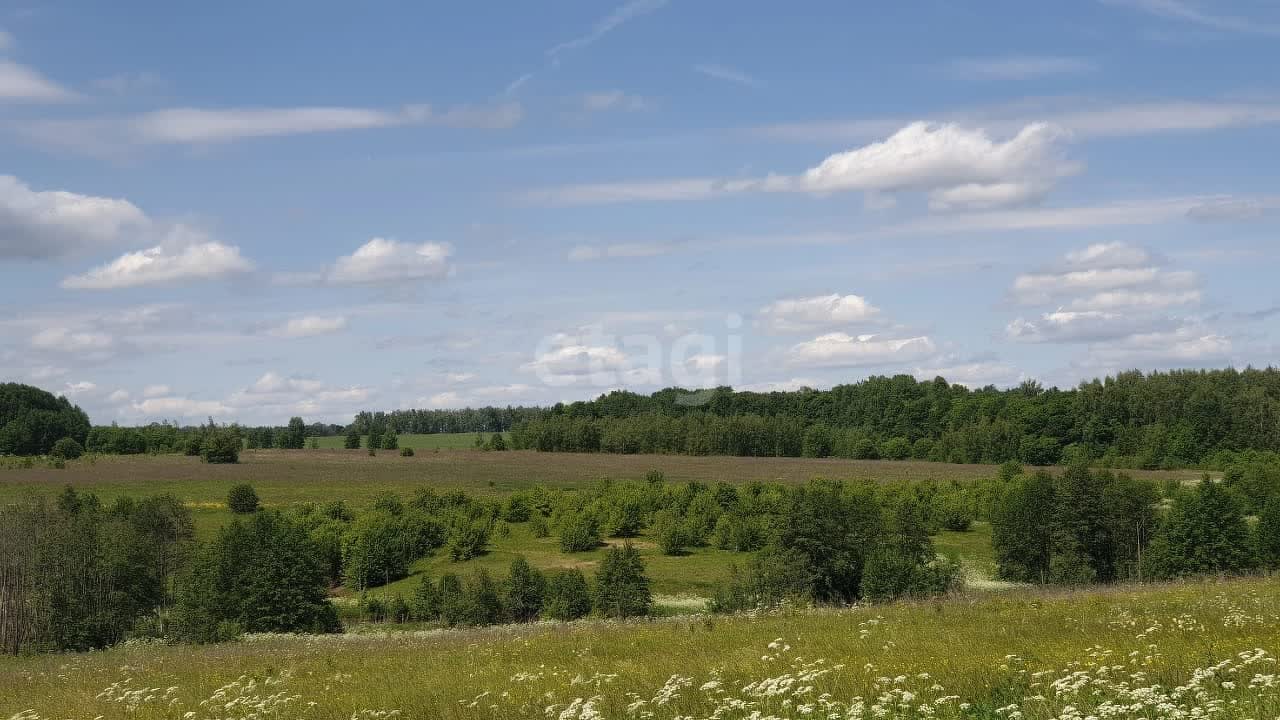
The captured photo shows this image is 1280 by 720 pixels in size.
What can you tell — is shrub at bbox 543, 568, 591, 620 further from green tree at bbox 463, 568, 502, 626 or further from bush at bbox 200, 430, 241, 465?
bush at bbox 200, 430, 241, 465

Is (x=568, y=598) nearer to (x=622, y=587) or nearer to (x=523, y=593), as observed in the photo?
(x=523, y=593)

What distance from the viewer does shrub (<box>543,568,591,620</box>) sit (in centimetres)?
6569

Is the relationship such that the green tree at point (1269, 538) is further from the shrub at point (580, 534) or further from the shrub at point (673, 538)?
the shrub at point (580, 534)

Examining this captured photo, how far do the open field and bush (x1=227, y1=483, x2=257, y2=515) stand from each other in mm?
93320

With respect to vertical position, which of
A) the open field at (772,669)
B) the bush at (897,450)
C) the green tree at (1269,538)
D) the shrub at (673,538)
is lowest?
the shrub at (673,538)

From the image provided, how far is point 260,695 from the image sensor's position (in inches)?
681

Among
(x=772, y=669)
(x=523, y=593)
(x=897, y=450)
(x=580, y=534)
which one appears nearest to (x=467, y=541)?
(x=580, y=534)

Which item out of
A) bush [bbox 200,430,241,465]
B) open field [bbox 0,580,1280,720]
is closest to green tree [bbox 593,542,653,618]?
open field [bbox 0,580,1280,720]

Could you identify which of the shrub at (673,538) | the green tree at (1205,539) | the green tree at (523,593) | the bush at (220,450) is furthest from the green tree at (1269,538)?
the bush at (220,450)

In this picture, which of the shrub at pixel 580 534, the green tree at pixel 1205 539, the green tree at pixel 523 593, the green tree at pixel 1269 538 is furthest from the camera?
the shrub at pixel 580 534

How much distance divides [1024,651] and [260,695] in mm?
12214

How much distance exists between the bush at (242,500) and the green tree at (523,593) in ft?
188

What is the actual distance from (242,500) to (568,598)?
207 ft

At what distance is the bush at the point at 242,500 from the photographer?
116m
